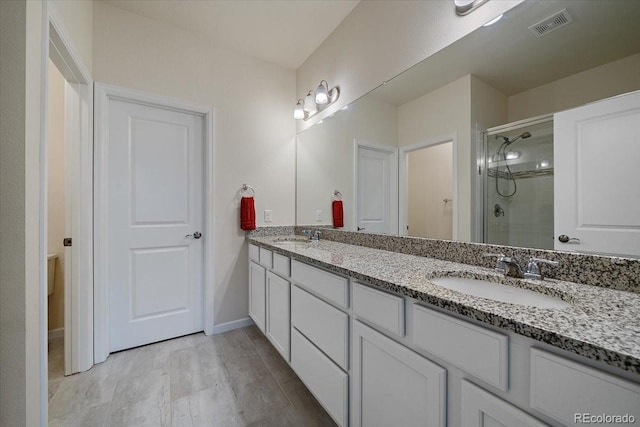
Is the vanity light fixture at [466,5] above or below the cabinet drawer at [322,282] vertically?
above

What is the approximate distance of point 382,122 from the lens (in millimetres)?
1681

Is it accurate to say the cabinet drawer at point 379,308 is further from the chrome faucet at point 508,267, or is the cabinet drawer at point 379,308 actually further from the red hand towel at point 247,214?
the red hand towel at point 247,214

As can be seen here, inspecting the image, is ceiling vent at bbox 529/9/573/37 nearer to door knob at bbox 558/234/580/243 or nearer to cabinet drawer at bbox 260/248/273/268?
door knob at bbox 558/234/580/243

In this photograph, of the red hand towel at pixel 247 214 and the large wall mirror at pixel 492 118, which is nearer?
the large wall mirror at pixel 492 118

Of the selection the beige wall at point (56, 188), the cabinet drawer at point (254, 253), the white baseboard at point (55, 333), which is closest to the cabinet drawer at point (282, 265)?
the cabinet drawer at point (254, 253)

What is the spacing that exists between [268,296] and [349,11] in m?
2.17

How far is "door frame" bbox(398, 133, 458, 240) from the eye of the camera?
49.4 inches

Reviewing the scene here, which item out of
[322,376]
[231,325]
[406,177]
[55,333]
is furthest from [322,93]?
[55,333]

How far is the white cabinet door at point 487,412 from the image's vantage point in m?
0.55

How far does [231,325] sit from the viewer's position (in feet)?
7.63

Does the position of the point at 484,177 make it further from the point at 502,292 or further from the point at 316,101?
the point at 316,101

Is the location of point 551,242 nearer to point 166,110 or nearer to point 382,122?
point 382,122

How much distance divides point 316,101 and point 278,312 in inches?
67.8

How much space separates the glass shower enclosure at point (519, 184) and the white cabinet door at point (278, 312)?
3.72 feet
